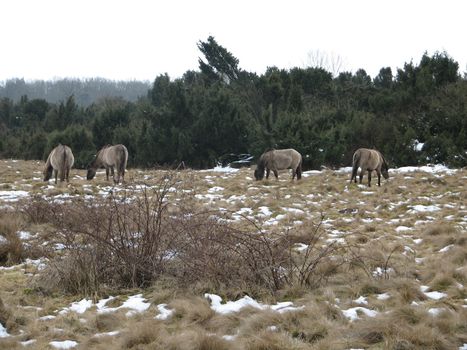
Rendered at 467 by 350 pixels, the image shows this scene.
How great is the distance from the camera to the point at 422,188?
42.3 feet

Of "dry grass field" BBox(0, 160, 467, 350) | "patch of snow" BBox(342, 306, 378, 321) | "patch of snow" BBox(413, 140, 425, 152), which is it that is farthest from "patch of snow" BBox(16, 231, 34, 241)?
"patch of snow" BBox(413, 140, 425, 152)

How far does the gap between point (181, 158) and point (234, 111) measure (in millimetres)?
3631

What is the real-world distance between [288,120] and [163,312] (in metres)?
17.7

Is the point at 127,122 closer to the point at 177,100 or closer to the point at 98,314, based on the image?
the point at 177,100

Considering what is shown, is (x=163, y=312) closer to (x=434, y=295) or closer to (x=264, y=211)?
(x=434, y=295)

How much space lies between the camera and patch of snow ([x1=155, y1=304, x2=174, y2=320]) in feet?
Result: 13.6

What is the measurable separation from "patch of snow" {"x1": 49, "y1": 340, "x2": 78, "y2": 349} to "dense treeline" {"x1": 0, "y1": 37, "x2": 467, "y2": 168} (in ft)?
57.0

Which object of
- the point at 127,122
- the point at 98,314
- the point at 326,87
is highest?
the point at 326,87

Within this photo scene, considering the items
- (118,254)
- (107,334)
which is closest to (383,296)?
(107,334)

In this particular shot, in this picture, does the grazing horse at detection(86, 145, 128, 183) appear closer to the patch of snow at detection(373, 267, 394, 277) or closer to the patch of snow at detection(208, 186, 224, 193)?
the patch of snow at detection(208, 186, 224, 193)

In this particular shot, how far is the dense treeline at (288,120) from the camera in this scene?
20.5m

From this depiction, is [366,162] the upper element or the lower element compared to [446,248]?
upper

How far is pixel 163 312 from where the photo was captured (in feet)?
14.0

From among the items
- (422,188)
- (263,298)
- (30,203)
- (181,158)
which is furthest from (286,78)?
(263,298)
